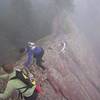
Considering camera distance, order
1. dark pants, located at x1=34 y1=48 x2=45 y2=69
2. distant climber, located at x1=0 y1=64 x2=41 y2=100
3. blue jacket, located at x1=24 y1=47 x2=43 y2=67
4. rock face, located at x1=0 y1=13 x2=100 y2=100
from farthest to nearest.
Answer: rock face, located at x1=0 y1=13 x2=100 y2=100
dark pants, located at x1=34 y1=48 x2=45 y2=69
blue jacket, located at x1=24 y1=47 x2=43 y2=67
distant climber, located at x1=0 y1=64 x2=41 y2=100

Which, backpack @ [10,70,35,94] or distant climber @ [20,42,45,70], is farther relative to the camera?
distant climber @ [20,42,45,70]

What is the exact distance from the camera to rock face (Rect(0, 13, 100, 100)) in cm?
1086

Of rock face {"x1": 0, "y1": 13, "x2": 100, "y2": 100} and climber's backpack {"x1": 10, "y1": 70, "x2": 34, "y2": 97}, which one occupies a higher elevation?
rock face {"x1": 0, "y1": 13, "x2": 100, "y2": 100}

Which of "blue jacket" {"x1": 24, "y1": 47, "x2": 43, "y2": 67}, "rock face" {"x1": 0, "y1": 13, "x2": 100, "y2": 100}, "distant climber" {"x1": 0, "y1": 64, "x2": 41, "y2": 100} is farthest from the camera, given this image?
"rock face" {"x1": 0, "y1": 13, "x2": 100, "y2": 100}

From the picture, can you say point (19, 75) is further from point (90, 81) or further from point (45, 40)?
point (90, 81)

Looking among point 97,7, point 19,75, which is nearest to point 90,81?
point 19,75

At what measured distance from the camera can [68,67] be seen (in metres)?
12.8

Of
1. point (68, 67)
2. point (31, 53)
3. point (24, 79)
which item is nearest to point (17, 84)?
point (24, 79)

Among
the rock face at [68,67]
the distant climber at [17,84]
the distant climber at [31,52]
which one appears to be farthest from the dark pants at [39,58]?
the distant climber at [17,84]

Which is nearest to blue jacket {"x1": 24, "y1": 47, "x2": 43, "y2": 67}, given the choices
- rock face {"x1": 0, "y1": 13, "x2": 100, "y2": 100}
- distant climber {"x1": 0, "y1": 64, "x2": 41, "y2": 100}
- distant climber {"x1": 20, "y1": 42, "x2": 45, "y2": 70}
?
distant climber {"x1": 20, "y1": 42, "x2": 45, "y2": 70}

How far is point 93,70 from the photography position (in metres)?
15.2

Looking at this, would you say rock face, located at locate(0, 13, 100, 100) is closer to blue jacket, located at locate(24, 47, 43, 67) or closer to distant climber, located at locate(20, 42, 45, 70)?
distant climber, located at locate(20, 42, 45, 70)

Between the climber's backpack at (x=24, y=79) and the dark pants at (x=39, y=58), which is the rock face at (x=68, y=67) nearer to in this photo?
the dark pants at (x=39, y=58)

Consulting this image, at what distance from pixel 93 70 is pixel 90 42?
3282 millimetres
